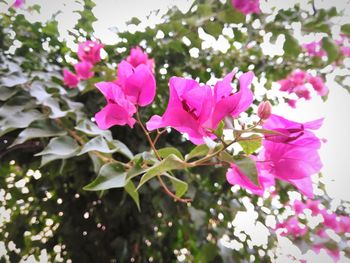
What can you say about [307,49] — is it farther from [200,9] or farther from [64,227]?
[64,227]

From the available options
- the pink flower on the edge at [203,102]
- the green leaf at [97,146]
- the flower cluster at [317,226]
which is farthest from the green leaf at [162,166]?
the flower cluster at [317,226]

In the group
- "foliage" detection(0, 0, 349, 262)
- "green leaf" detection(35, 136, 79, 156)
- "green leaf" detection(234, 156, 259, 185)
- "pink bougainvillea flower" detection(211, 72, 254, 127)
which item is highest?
"pink bougainvillea flower" detection(211, 72, 254, 127)

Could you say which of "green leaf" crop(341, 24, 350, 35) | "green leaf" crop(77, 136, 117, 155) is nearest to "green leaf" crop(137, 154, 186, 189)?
"green leaf" crop(77, 136, 117, 155)

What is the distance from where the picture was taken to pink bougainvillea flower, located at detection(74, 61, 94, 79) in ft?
2.58

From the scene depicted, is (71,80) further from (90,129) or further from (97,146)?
Answer: (97,146)

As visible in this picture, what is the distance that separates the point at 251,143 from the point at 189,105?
6 centimetres

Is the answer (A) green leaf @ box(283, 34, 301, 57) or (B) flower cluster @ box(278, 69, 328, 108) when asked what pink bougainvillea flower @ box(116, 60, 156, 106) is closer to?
(A) green leaf @ box(283, 34, 301, 57)

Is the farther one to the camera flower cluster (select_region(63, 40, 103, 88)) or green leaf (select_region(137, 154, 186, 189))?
flower cluster (select_region(63, 40, 103, 88))

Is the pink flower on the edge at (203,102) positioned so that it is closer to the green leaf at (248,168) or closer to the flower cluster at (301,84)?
the green leaf at (248,168)

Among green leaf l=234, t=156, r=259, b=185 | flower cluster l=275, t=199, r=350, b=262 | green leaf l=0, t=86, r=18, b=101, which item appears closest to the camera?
green leaf l=234, t=156, r=259, b=185

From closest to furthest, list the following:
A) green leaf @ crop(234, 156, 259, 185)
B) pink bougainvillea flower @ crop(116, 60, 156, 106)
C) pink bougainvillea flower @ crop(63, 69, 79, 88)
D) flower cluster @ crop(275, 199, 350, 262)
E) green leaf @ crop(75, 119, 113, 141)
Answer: green leaf @ crop(234, 156, 259, 185), pink bougainvillea flower @ crop(116, 60, 156, 106), green leaf @ crop(75, 119, 113, 141), pink bougainvillea flower @ crop(63, 69, 79, 88), flower cluster @ crop(275, 199, 350, 262)

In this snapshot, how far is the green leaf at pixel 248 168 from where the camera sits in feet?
0.78

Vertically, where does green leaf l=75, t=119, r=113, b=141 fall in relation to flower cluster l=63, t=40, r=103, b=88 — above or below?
above

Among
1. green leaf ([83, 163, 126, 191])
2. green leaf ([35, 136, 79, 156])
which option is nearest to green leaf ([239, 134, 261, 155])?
green leaf ([83, 163, 126, 191])
